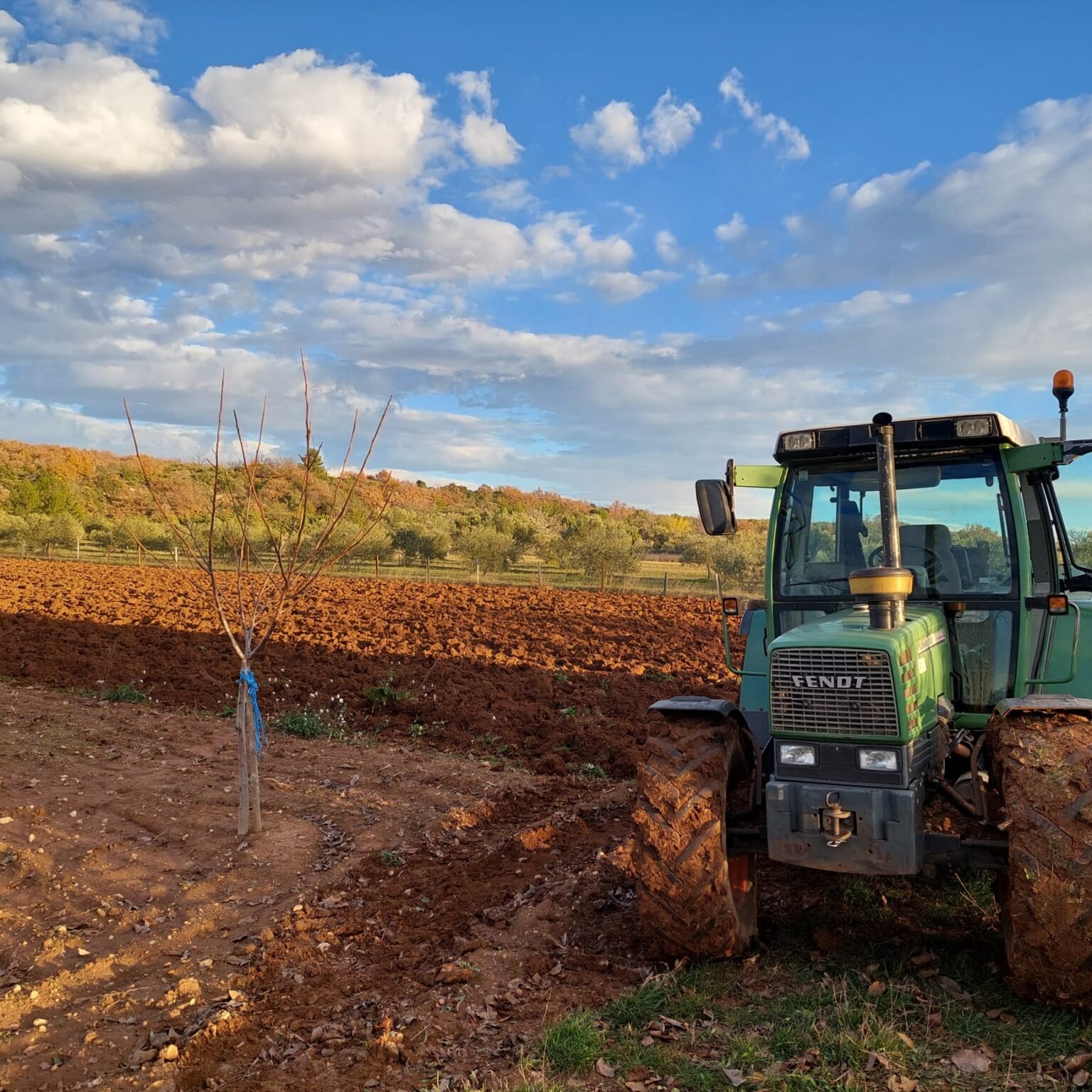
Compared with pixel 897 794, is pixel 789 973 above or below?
below

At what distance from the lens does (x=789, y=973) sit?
4.44m

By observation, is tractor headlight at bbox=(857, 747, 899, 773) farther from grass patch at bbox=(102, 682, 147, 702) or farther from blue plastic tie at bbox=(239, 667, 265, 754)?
grass patch at bbox=(102, 682, 147, 702)

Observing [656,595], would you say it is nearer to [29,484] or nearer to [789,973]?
[789,973]

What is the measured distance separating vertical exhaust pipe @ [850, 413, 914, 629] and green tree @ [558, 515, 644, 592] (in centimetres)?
2831

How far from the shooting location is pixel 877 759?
13.6 feet

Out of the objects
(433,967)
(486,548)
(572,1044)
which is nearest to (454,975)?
(433,967)

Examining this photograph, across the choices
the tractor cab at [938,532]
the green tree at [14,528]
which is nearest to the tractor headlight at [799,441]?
the tractor cab at [938,532]

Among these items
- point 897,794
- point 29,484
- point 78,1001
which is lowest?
point 78,1001

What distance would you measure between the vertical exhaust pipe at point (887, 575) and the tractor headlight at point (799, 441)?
0.82m

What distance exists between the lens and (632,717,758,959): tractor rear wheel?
4.21m

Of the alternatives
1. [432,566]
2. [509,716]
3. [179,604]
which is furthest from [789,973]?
[432,566]

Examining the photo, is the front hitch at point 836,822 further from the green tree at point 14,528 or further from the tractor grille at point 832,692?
the green tree at point 14,528

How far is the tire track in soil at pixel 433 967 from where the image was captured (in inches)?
154

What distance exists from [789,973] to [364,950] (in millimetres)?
2406
